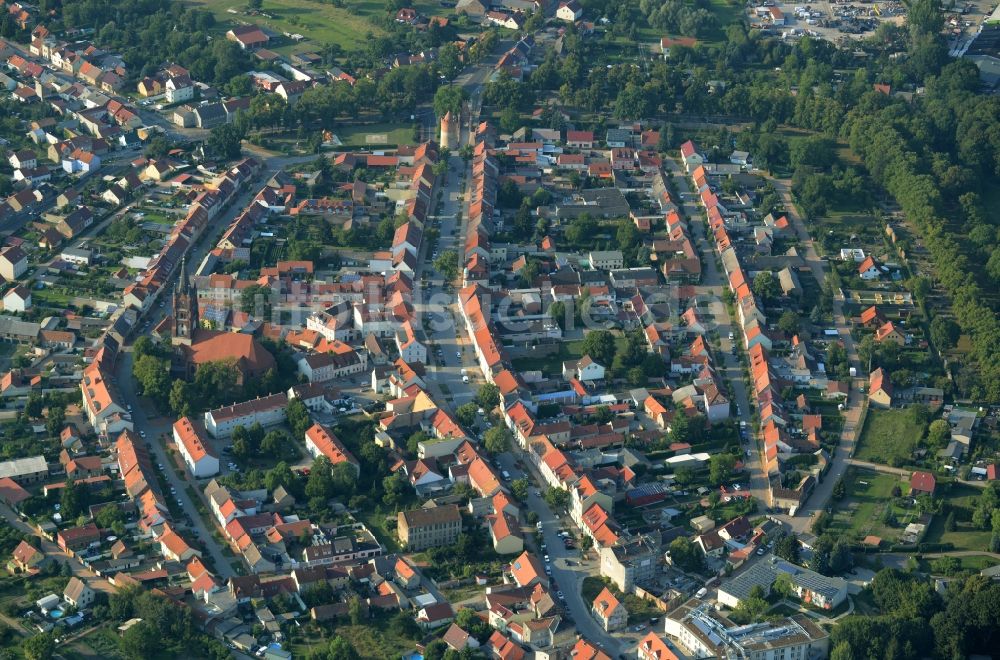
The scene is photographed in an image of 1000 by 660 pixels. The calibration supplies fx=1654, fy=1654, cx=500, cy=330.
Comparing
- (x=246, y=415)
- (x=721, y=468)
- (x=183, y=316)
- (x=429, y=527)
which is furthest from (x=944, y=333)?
(x=183, y=316)

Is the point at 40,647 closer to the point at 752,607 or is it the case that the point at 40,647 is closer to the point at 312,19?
the point at 752,607

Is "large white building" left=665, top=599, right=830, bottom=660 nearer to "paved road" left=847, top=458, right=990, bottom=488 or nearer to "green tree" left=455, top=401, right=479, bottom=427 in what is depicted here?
"paved road" left=847, top=458, right=990, bottom=488

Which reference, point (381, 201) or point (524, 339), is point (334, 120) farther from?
point (524, 339)

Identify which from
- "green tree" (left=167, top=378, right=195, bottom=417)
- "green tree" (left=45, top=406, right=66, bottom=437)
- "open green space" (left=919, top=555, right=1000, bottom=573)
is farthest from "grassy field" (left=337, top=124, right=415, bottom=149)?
"open green space" (left=919, top=555, right=1000, bottom=573)

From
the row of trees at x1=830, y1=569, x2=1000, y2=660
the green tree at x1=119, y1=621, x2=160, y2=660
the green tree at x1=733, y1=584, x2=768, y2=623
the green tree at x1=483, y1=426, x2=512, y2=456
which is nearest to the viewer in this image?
the green tree at x1=119, y1=621, x2=160, y2=660

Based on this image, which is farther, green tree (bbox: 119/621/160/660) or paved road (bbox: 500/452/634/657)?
paved road (bbox: 500/452/634/657)

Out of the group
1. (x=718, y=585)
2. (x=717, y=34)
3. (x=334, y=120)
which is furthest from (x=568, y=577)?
(x=717, y=34)
